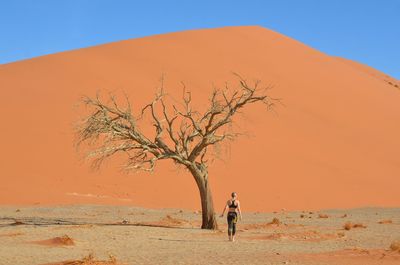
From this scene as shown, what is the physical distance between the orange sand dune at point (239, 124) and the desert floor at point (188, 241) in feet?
19.0

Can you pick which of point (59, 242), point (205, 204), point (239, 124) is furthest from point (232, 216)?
point (239, 124)

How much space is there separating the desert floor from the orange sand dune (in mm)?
5798

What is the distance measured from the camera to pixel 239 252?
1254cm

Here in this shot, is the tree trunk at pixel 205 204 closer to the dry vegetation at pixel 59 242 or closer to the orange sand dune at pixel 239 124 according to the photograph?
the dry vegetation at pixel 59 242

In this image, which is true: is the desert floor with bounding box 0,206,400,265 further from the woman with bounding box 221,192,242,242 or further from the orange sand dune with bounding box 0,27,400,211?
the orange sand dune with bounding box 0,27,400,211

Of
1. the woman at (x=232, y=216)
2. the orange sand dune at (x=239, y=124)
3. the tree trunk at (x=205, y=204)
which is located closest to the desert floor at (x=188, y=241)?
the woman at (x=232, y=216)

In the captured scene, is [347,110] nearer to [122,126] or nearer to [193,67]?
[193,67]

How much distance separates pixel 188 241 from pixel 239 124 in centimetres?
2327

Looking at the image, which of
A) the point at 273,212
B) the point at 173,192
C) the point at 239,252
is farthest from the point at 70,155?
the point at 239,252

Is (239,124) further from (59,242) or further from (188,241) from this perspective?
(59,242)

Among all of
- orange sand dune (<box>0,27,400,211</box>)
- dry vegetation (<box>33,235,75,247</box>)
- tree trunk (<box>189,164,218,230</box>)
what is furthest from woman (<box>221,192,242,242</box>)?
orange sand dune (<box>0,27,400,211</box>)

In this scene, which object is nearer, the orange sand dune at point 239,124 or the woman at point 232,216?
the woman at point 232,216

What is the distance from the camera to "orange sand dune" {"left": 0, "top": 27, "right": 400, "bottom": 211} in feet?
96.5

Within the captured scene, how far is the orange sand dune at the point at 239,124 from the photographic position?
29.4 meters
